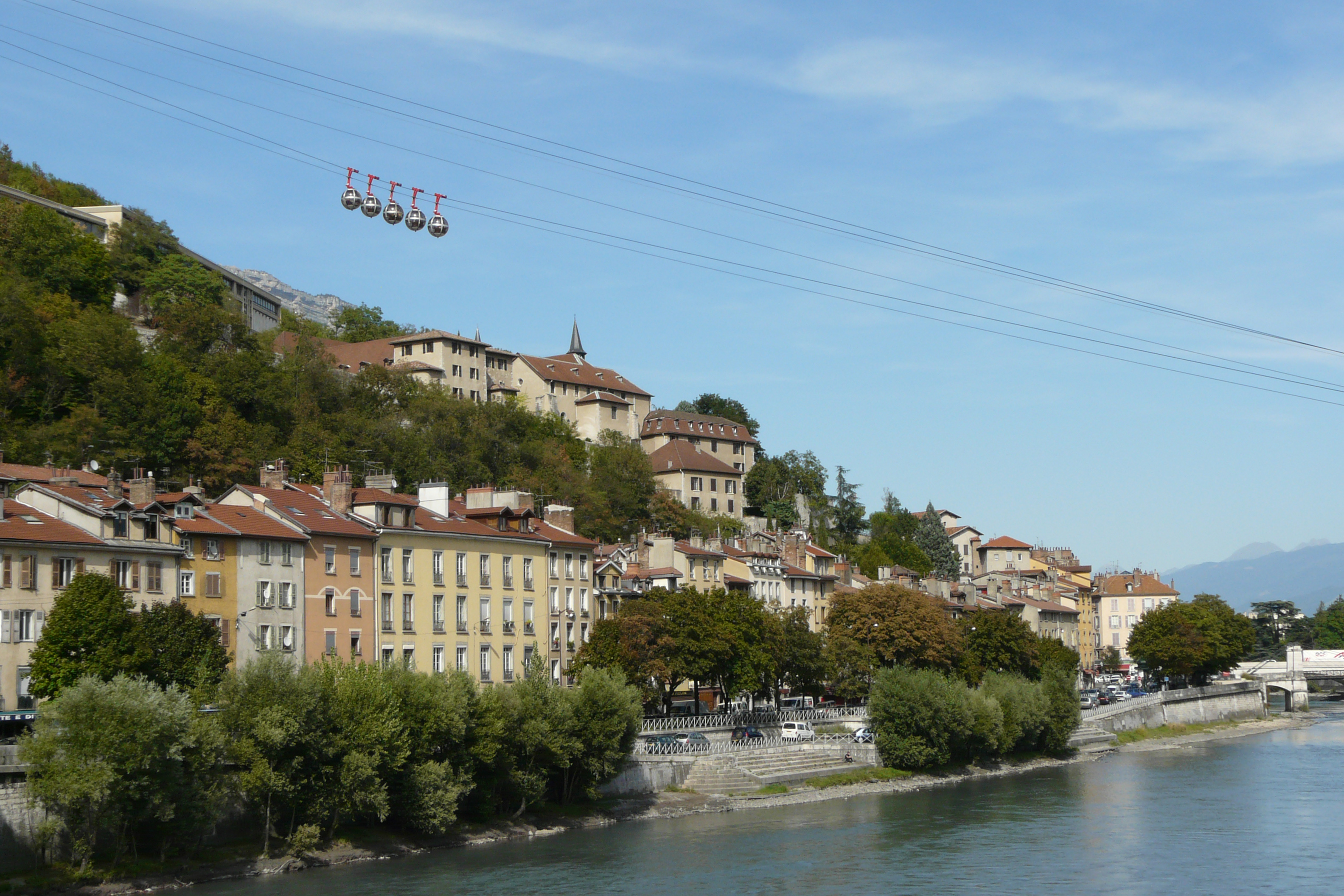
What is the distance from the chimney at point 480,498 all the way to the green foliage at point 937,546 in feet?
285

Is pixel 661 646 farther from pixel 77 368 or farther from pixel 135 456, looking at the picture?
pixel 77 368

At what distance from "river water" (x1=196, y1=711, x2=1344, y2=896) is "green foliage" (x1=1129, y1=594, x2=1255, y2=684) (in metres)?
57.9

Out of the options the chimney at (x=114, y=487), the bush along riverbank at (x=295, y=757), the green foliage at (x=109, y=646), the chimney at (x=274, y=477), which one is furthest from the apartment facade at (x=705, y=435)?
the green foliage at (x=109, y=646)

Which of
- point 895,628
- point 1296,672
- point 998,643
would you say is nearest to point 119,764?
point 895,628

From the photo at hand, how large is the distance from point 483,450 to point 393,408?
804cm

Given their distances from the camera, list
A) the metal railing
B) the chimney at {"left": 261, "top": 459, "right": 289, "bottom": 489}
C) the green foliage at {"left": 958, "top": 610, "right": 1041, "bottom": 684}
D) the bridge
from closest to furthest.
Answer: the chimney at {"left": 261, "top": 459, "right": 289, "bottom": 489}
the metal railing
the green foliage at {"left": 958, "top": 610, "right": 1041, "bottom": 684}
the bridge

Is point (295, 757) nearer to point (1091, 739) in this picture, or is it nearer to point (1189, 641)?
point (1091, 739)

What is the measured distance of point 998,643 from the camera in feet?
342

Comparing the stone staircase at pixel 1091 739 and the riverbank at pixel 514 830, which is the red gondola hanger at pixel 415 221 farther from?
the stone staircase at pixel 1091 739

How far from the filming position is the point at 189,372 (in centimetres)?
9644

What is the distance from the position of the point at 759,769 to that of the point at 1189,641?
73.5 metres

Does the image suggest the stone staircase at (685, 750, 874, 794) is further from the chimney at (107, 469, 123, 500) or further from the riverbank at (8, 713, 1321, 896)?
the chimney at (107, 469, 123, 500)

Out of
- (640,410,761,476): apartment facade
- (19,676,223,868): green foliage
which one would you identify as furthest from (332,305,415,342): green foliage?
(19,676,223,868): green foliage

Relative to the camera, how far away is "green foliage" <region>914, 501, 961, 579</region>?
15925 cm
